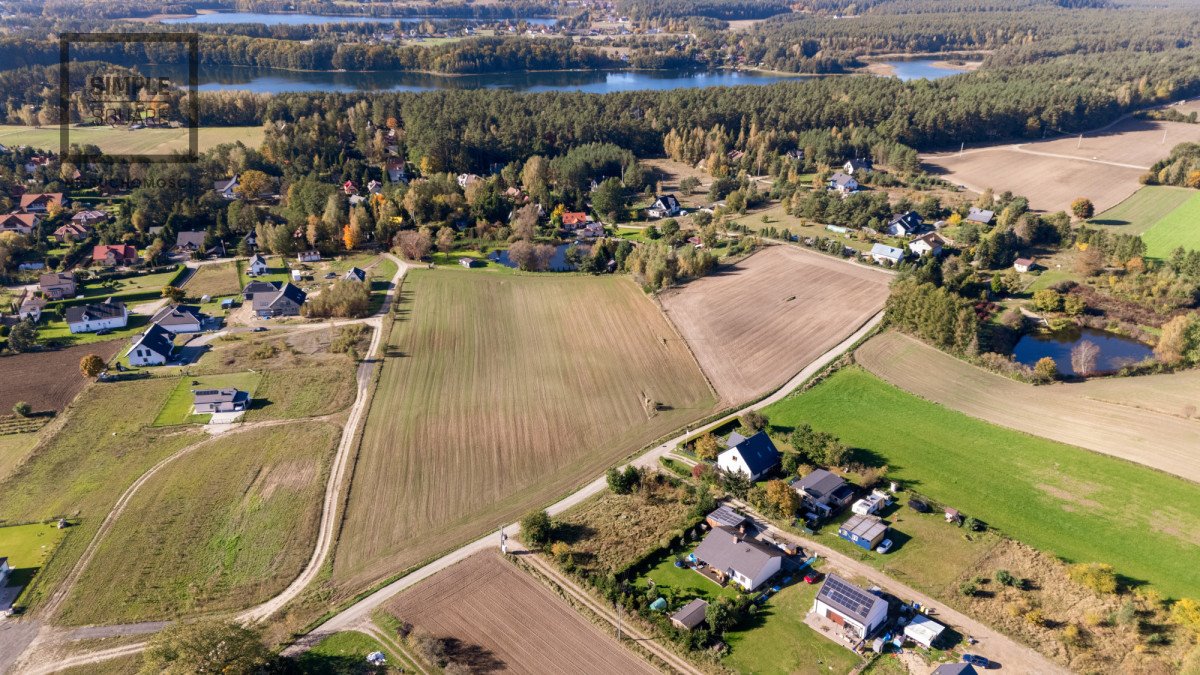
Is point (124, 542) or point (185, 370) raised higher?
point (185, 370)

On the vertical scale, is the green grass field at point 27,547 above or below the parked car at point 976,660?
below

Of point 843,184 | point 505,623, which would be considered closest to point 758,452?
point 505,623

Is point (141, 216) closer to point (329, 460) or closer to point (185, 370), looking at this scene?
point (185, 370)

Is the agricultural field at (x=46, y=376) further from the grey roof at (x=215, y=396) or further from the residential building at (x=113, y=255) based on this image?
the residential building at (x=113, y=255)

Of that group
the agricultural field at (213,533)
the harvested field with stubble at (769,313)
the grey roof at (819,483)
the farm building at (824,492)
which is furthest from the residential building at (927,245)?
the agricultural field at (213,533)

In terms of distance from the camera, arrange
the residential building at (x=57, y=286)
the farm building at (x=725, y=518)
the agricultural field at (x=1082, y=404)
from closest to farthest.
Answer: the farm building at (x=725, y=518), the agricultural field at (x=1082, y=404), the residential building at (x=57, y=286)

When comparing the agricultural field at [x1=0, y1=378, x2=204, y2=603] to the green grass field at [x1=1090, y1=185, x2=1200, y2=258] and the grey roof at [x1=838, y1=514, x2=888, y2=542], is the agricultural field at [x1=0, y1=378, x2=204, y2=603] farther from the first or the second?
the green grass field at [x1=1090, y1=185, x2=1200, y2=258]

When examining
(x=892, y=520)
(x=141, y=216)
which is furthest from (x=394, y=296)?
(x=892, y=520)

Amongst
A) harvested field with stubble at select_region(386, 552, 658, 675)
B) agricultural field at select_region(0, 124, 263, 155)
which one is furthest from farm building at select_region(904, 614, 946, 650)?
agricultural field at select_region(0, 124, 263, 155)

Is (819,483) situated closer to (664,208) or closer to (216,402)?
(216,402)
